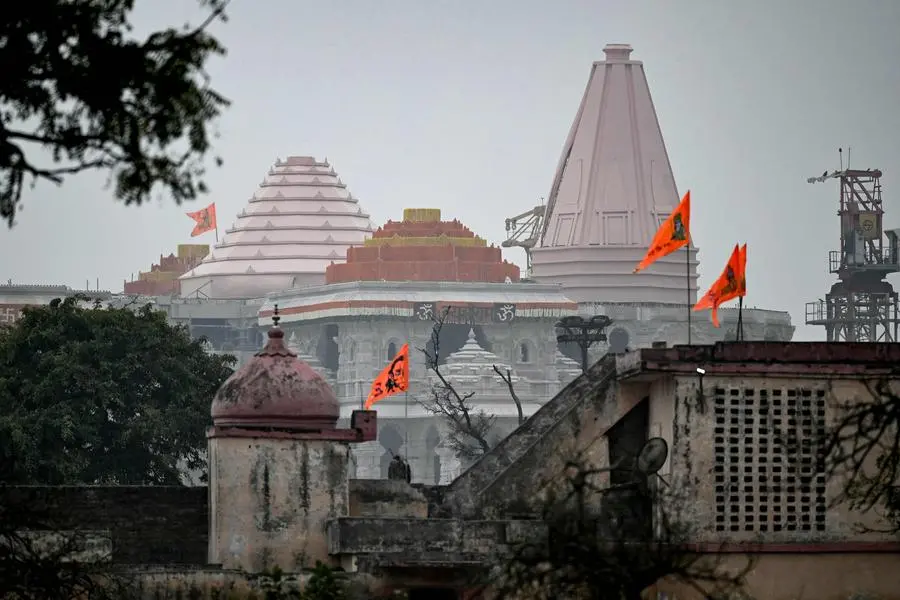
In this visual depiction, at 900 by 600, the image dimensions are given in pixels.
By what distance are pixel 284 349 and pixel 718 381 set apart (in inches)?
155

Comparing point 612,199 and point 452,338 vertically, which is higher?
point 612,199

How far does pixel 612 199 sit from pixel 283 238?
52.4 feet

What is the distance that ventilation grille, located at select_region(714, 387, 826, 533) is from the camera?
2695 cm

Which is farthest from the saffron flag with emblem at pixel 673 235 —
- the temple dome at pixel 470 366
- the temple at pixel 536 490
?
the temple dome at pixel 470 366

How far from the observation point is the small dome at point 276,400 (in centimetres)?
2716

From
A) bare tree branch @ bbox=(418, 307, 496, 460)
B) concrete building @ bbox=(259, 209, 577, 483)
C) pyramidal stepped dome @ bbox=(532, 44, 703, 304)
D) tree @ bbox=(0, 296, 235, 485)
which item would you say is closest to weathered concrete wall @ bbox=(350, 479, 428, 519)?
bare tree branch @ bbox=(418, 307, 496, 460)

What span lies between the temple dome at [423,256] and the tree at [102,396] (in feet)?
241

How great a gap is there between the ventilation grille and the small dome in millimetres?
3473

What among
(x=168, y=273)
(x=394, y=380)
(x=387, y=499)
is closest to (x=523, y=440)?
(x=387, y=499)

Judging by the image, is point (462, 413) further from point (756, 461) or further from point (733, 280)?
point (756, 461)

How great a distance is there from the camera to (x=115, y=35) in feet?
47.1

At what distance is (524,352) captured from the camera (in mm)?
128125

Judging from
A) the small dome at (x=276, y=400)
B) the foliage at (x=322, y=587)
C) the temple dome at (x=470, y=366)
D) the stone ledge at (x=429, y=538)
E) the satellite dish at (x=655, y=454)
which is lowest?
the foliage at (x=322, y=587)

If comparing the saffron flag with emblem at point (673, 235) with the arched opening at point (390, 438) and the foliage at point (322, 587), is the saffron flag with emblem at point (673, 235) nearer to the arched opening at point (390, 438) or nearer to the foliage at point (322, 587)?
the foliage at point (322, 587)
